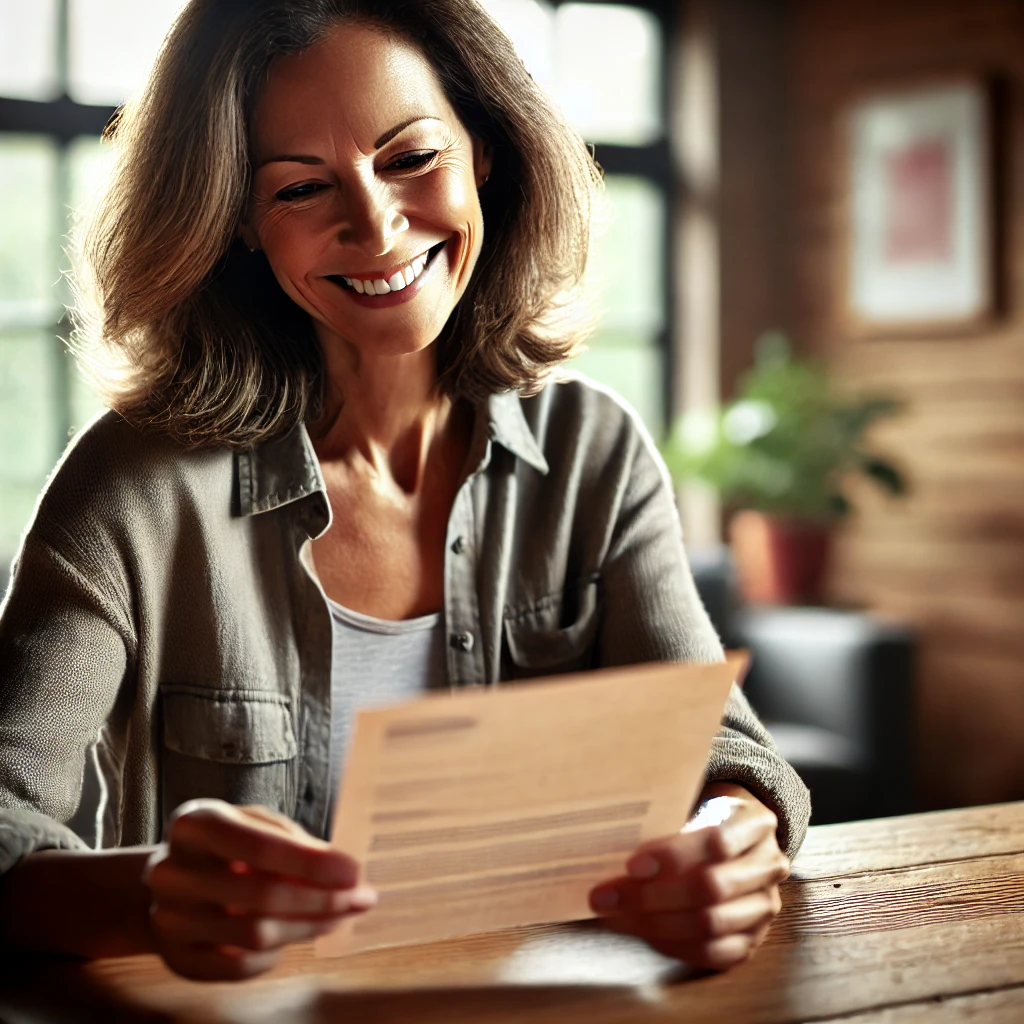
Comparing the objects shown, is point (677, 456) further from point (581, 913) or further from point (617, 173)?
point (581, 913)

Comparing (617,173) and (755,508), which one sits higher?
(617,173)

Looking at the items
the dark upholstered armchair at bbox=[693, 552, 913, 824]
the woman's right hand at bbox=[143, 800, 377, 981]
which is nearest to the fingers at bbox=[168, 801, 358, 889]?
the woman's right hand at bbox=[143, 800, 377, 981]

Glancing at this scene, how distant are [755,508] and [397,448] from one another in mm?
2966

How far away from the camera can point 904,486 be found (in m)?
4.19

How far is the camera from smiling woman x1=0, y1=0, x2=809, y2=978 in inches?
50.8

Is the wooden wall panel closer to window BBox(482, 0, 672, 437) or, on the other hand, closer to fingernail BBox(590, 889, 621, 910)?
window BBox(482, 0, 672, 437)

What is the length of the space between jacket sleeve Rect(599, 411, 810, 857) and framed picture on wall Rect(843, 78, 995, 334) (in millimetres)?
2986

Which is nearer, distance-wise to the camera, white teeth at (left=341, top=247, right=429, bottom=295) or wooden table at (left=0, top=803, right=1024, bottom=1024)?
wooden table at (left=0, top=803, right=1024, bottom=1024)

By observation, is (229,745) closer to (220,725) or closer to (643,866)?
(220,725)

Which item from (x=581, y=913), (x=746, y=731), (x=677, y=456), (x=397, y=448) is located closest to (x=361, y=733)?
(x=581, y=913)

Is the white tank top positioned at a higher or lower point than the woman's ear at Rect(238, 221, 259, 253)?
lower

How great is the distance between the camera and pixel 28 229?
4.06m

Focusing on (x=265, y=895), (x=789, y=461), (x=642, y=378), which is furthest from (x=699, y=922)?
(x=642, y=378)

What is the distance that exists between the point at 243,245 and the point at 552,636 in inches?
20.5
